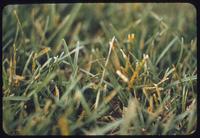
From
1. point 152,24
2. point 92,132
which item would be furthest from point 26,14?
point 92,132

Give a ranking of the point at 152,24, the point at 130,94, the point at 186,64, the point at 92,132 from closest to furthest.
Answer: the point at 92,132 < the point at 130,94 < the point at 186,64 < the point at 152,24

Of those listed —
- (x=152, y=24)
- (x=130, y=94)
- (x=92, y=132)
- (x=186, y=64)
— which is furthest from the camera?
(x=152, y=24)

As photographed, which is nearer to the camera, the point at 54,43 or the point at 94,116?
the point at 94,116

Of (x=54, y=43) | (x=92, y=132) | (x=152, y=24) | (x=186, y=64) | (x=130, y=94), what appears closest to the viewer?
(x=92, y=132)

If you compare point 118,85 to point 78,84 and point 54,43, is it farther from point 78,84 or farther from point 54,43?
point 54,43

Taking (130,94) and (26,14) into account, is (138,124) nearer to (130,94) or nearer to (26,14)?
(130,94)

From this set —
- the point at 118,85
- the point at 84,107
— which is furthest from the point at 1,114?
the point at 118,85
